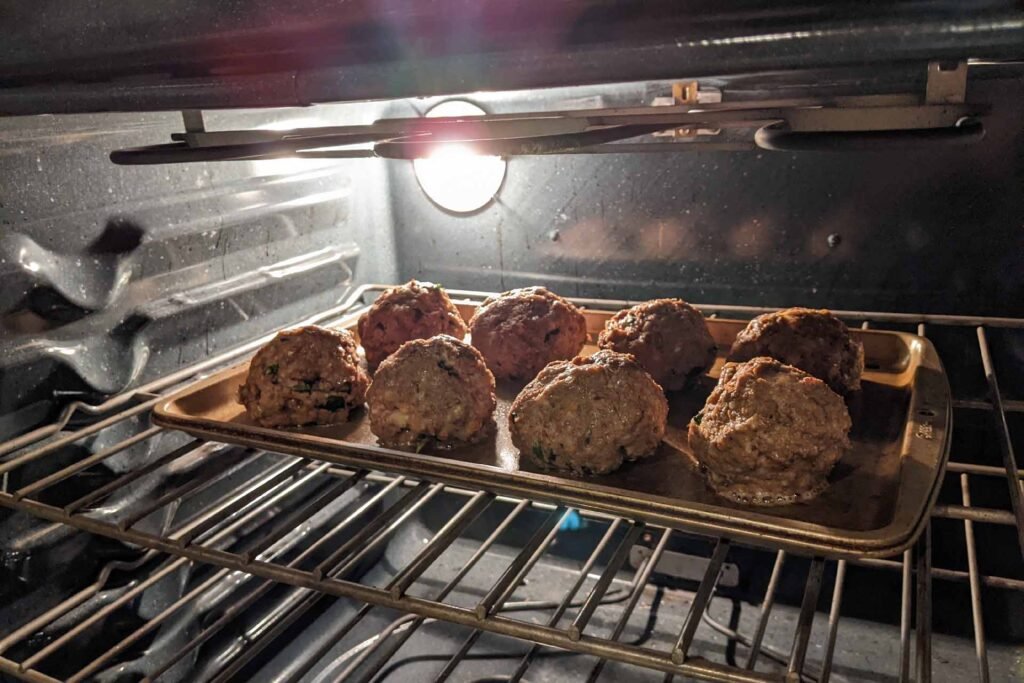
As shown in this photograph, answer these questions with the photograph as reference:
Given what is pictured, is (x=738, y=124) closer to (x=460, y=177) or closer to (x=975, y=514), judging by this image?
(x=975, y=514)

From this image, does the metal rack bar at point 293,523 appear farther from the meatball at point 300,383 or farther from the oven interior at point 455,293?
the meatball at point 300,383

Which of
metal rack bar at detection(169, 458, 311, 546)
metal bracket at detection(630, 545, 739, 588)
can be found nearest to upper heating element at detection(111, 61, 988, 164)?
metal rack bar at detection(169, 458, 311, 546)

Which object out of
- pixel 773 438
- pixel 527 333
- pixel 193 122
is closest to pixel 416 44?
pixel 193 122

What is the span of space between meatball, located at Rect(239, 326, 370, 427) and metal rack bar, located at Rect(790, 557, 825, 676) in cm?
79

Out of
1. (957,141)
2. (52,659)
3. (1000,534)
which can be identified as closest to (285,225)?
(52,659)

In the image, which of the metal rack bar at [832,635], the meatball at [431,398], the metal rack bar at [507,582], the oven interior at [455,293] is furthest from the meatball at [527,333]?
the metal rack bar at [832,635]

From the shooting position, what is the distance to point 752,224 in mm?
1576

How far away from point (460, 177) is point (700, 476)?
101 centimetres

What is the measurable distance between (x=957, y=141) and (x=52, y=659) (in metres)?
1.52

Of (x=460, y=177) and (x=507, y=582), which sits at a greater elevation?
(x=460, y=177)

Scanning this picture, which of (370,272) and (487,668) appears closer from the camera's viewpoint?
(487,668)

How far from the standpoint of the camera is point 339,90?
0.77 meters

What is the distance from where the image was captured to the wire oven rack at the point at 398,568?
0.91m

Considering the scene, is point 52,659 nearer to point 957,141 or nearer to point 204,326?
point 204,326
